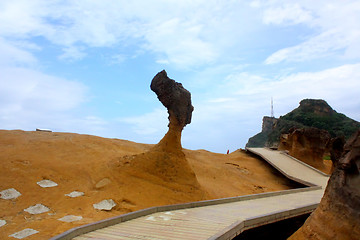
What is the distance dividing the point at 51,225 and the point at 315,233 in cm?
424

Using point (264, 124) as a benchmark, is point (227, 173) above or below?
below

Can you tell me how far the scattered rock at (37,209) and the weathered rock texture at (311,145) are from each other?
14704mm

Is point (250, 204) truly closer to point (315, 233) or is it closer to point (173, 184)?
point (173, 184)

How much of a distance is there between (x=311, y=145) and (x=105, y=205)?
1380 centimetres

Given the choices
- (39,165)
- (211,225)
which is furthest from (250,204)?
(39,165)

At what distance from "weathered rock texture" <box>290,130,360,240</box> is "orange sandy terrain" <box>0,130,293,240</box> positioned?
3941mm

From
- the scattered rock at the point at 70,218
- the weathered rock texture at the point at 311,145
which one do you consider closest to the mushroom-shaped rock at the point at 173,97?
the scattered rock at the point at 70,218

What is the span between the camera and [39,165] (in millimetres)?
7531

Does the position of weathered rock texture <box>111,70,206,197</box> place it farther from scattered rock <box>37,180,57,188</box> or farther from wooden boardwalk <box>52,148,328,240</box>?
wooden boardwalk <box>52,148,328,240</box>

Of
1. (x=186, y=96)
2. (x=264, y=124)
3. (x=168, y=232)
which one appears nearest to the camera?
(x=168, y=232)

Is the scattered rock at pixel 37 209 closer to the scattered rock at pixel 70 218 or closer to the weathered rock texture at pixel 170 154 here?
the scattered rock at pixel 70 218

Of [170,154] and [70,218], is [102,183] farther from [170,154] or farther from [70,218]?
[170,154]

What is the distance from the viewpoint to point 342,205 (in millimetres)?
3111

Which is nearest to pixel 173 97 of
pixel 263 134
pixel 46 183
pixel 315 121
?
pixel 46 183
